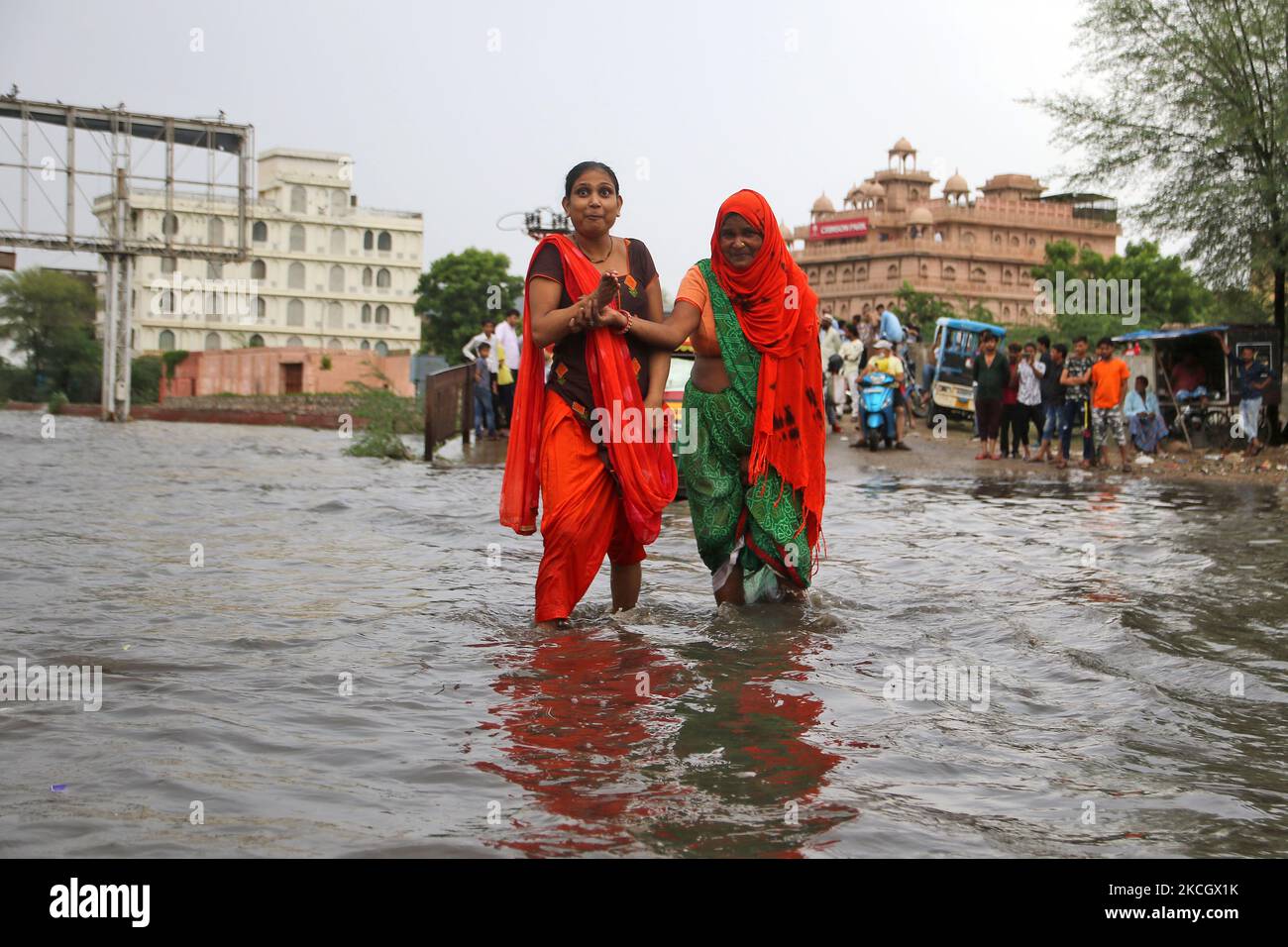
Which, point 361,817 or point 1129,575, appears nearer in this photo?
point 361,817

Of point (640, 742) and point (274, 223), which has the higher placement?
point (274, 223)

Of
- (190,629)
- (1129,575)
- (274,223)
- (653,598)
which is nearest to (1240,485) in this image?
(1129,575)

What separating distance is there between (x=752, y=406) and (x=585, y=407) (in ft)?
2.93

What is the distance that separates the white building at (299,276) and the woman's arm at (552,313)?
87.8 m

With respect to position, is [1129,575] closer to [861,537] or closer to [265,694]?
[861,537]

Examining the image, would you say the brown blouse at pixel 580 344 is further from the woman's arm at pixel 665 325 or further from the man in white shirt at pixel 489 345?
the man in white shirt at pixel 489 345

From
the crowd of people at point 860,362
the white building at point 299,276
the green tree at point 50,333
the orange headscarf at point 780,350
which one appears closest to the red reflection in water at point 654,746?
the orange headscarf at point 780,350

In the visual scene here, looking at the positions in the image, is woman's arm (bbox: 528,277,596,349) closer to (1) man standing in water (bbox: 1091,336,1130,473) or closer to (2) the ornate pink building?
(1) man standing in water (bbox: 1091,336,1130,473)

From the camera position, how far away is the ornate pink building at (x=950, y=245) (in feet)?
337

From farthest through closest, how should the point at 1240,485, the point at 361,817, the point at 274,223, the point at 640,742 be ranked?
1. the point at 274,223
2. the point at 1240,485
3. the point at 640,742
4. the point at 361,817

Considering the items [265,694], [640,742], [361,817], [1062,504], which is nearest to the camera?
[361,817]
